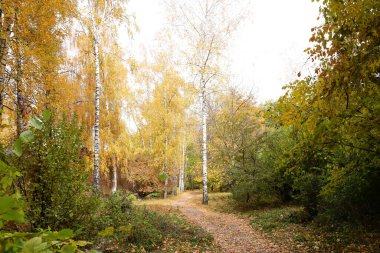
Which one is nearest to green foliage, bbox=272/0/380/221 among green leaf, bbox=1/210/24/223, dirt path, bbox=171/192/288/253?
dirt path, bbox=171/192/288/253

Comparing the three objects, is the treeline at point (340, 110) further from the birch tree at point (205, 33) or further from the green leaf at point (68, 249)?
the birch tree at point (205, 33)

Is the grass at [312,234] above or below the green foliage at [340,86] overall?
below

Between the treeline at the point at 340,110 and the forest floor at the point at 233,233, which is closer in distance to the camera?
the treeline at the point at 340,110

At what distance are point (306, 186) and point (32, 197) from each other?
326 inches

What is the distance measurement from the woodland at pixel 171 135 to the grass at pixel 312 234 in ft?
0.16

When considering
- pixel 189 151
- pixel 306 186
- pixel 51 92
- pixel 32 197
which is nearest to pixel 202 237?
pixel 306 186

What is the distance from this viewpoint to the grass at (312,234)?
6179 mm

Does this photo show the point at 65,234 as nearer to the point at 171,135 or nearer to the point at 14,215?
the point at 14,215

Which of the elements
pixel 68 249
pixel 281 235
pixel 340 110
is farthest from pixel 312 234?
pixel 68 249

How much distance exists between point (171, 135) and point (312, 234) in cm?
1270

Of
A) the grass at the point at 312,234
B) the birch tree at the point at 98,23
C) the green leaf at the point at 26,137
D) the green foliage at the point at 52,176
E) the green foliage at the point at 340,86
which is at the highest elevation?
the birch tree at the point at 98,23

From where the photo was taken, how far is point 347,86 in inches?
127

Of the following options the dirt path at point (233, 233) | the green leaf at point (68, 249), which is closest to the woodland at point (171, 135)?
the green leaf at point (68, 249)

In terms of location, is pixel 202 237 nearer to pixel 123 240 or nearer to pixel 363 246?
pixel 123 240
